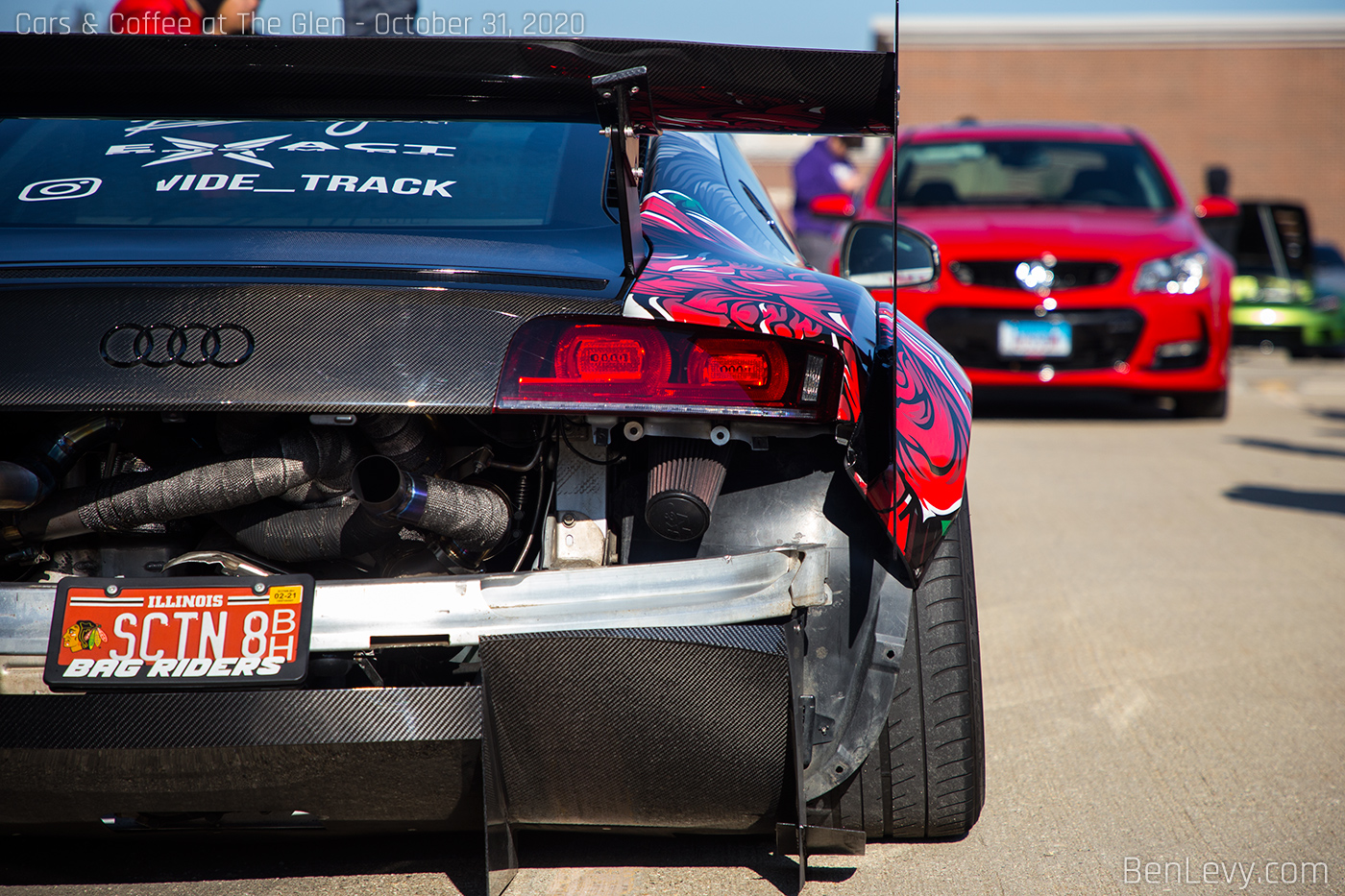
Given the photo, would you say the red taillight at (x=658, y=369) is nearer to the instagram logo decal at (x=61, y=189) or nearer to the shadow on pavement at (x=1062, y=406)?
the instagram logo decal at (x=61, y=189)

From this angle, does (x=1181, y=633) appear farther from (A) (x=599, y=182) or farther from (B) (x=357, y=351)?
(B) (x=357, y=351)

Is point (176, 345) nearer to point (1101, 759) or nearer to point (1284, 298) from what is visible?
point (1101, 759)

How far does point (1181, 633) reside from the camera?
364 cm

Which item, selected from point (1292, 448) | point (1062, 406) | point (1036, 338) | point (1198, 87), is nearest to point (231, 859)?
point (1036, 338)

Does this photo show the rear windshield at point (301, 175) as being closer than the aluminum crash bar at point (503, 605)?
No

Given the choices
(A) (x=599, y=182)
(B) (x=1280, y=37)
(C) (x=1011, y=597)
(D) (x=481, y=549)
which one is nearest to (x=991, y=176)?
(C) (x=1011, y=597)

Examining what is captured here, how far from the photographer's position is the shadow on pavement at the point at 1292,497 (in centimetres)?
559

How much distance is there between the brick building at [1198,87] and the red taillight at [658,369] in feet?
105

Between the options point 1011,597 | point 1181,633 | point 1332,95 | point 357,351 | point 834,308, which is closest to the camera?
point 357,351

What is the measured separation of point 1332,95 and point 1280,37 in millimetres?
1977

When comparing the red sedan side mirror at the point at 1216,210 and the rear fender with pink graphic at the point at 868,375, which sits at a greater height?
the rear fender with pink graphic at the point at 868,375

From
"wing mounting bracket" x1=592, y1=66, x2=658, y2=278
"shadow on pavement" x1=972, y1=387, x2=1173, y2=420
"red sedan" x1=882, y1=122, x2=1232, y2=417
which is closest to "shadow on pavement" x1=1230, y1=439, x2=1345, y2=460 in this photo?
"red sedan" x1=882, y1=122, x2=1232, y2=417

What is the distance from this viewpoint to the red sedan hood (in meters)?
7.13

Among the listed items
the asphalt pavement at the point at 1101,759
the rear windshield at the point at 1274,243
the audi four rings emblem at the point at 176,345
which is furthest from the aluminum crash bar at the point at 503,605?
the rear windshield at the point at 1274,243
